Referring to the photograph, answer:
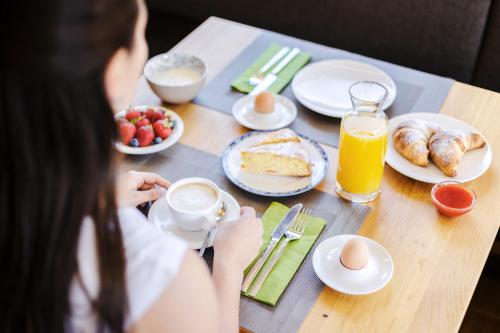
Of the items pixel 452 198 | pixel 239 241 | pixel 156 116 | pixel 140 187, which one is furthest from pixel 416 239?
pixel 156 116

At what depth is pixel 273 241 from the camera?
1289 millimetres

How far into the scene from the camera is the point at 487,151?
4.99 feet

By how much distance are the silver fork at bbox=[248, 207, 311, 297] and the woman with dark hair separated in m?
0.25

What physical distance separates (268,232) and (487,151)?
59cm

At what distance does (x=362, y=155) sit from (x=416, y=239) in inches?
8.1

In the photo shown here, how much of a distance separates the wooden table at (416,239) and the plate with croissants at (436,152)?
2 cm

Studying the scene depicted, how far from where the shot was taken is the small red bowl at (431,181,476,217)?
52.7 inches

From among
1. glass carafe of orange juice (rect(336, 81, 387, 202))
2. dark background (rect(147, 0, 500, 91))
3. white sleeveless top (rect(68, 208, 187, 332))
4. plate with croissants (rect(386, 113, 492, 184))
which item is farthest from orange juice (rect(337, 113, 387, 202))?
dark background (rect(147, 0, 500, 91))

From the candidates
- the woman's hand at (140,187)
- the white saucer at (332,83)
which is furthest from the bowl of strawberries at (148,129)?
the white saucer at (332,83)

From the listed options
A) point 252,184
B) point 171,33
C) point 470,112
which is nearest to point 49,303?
point 252,184

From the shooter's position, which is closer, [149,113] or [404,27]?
[149,113]

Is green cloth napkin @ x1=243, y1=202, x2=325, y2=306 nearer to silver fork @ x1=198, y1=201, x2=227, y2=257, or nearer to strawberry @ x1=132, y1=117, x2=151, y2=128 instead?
silver fork @ x1=198, y1=201, x2=227, y2=257

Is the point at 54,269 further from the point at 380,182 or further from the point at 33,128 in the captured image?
the point at 380,182

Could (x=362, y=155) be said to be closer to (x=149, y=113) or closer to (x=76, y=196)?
(x=149, y=113)
